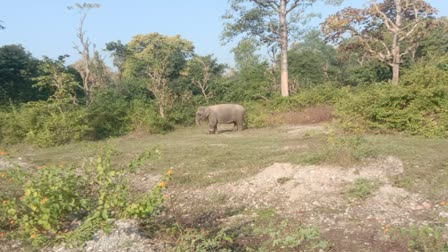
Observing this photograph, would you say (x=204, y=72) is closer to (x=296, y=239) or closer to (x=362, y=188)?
(x=362, y=188)

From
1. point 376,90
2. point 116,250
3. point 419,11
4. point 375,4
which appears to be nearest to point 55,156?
point 116,250

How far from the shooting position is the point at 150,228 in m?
4.28

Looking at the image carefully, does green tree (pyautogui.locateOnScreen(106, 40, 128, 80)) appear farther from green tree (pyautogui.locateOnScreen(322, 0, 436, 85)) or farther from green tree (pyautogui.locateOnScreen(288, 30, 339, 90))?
green tree (pyautogui.locateOnScreen(322, 0, 436, 85))

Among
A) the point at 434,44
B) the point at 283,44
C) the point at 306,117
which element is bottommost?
the point at 306,117

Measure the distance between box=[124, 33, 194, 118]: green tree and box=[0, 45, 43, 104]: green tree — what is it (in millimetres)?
5339

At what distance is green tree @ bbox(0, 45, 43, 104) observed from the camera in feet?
66.2

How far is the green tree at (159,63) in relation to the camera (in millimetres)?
17719

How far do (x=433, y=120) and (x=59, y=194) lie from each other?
943 centimetres

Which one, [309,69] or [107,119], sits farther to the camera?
[309,69]

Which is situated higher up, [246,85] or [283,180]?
[246,85]

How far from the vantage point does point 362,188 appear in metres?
5.65

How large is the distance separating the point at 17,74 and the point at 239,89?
10502 mm

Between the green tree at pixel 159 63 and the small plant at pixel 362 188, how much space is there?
1144cm

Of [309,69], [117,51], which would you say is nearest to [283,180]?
[309,69]
